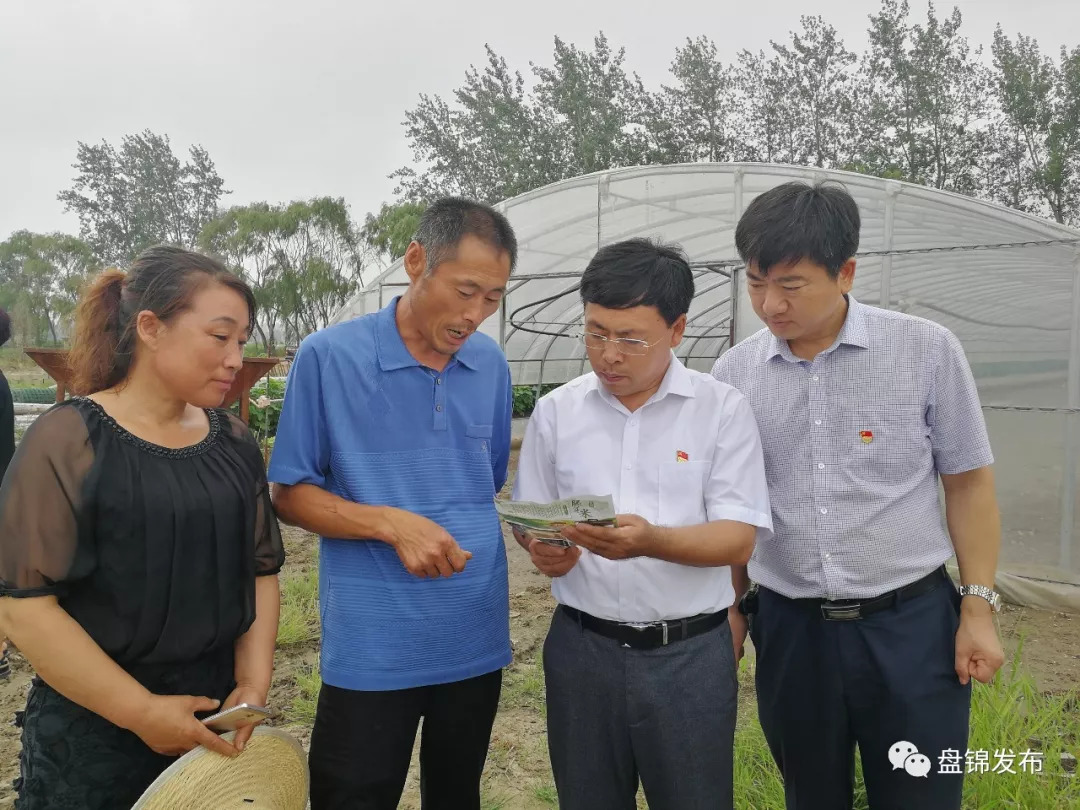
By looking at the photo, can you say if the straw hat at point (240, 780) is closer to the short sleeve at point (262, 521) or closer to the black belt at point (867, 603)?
the short sleeve at point (262, 521)

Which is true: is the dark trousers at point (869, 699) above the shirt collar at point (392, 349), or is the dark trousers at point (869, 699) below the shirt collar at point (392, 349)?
below

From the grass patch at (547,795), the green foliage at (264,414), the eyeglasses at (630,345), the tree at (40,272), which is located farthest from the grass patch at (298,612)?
the tree at (40,272)

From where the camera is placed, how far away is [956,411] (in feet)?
6.23

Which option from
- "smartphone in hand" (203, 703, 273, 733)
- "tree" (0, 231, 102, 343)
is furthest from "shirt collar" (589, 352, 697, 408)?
"tree" (0, 231, 102, 343)

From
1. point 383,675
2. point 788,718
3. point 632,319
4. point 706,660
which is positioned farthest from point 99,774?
point 788,718

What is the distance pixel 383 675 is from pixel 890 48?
94.7 feet

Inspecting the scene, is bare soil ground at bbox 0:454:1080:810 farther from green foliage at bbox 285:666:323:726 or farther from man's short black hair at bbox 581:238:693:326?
man's short black hair at bbox 581:238:693:326

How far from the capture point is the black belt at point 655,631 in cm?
175

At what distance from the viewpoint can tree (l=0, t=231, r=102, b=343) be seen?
1351 inches

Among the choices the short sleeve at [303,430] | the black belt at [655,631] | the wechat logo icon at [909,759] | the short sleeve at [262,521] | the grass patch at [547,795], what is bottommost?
the grass patch at [547,795]

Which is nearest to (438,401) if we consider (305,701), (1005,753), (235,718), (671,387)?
(671,387)

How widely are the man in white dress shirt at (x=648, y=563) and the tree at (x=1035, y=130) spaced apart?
25.4 m

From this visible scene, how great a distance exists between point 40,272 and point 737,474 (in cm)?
4025

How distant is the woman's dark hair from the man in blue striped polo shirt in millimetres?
318
